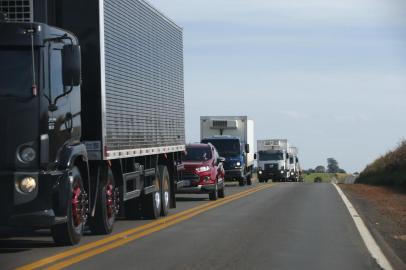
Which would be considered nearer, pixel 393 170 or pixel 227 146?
pixel 227 146

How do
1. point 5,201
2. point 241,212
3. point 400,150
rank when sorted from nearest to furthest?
point 5,201
point 241,212
point 400,150

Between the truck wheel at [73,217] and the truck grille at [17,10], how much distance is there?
2421mm

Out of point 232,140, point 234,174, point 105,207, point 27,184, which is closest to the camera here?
point 27,184

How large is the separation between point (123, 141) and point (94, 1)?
2.76 m

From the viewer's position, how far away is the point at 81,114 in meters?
12.6

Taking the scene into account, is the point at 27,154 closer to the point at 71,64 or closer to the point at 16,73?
the point at 16,73

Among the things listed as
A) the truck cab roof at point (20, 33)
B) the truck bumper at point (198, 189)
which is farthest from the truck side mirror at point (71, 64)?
the truck bumper at point (198, 189)

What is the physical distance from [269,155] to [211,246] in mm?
42764

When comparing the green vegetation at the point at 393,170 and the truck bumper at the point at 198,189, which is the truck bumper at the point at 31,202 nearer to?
the truck bumper at the point at 198,189

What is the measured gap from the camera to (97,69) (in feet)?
41.5

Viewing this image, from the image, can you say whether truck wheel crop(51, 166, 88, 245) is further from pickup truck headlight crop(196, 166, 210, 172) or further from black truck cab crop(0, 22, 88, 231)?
pickup truck headlight crop(196, 166, 210, 172)

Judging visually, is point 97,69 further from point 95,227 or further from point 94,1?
point 95,227

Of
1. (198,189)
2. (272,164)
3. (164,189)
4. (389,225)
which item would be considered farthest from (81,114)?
(272,164)

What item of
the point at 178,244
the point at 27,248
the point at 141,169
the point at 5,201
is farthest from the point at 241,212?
the point at 5,201
